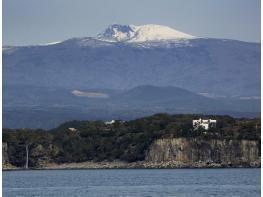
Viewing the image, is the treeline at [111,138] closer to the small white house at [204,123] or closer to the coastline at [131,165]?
the small white house at [204,123]

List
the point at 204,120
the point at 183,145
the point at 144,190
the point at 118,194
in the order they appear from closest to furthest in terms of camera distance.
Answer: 1. the point at 118,194
2. the point at 144,190
3. the point at 183,145
4. the point at 204,120

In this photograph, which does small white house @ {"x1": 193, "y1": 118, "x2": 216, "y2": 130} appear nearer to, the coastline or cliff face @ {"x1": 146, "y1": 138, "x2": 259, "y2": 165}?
cliff face @ {"x1": 146, "y1": 138, "x2": 259, "y2": 165}

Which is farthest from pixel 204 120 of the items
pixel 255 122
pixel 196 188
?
pixel 196 188

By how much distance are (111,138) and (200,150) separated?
10557 mm

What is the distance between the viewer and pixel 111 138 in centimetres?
11800

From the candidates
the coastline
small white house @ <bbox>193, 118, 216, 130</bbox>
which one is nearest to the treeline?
small white house @ <bbox>193, 118, 216, 130</bbox>

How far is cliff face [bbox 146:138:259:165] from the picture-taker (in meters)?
109

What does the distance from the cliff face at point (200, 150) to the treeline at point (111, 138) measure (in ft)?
3.18

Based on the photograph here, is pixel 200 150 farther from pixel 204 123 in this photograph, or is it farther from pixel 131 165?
pixel 204 123

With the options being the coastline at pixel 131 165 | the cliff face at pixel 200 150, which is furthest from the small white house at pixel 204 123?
the coastline at pixel 131 165

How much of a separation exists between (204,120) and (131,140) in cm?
872

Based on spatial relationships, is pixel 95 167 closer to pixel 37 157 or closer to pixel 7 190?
pixel 37 157

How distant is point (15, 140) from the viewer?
11656 cm

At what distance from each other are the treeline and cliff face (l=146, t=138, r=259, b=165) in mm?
969
